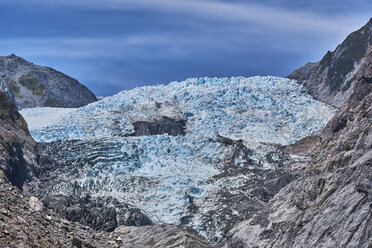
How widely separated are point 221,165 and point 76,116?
41.0m

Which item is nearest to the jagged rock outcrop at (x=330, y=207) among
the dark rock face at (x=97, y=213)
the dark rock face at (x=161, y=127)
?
the dark rock face at (x=97, y=213)

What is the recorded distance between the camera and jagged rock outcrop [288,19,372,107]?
149 m

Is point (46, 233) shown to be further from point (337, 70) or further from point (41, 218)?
point (337, 70)

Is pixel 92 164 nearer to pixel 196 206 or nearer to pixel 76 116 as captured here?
pixel 196 206

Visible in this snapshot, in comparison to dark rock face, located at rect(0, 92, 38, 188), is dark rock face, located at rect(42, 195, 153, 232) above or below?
below

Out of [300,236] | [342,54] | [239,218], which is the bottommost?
[239,218]

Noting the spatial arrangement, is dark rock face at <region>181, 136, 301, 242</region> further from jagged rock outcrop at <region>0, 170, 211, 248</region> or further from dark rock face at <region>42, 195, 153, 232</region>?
jagged rock outcrop at <region>0, 170, 211, 248</region>

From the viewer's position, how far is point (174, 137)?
9312 cm

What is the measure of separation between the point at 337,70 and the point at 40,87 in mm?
93353

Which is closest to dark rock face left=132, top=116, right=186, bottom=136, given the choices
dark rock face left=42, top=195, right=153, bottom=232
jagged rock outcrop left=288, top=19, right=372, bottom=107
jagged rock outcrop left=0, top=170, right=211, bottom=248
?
jagged rock outcrop left=288, top=19, right=372, bottom=107

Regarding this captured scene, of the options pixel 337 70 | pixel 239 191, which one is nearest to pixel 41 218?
pixel 239 191

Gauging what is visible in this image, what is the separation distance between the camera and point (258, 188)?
7244 centimetres

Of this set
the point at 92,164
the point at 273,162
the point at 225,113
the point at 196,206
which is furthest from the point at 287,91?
the point at 196,206

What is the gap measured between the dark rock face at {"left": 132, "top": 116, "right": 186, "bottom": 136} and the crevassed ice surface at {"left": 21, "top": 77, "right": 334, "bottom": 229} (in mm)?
1715
